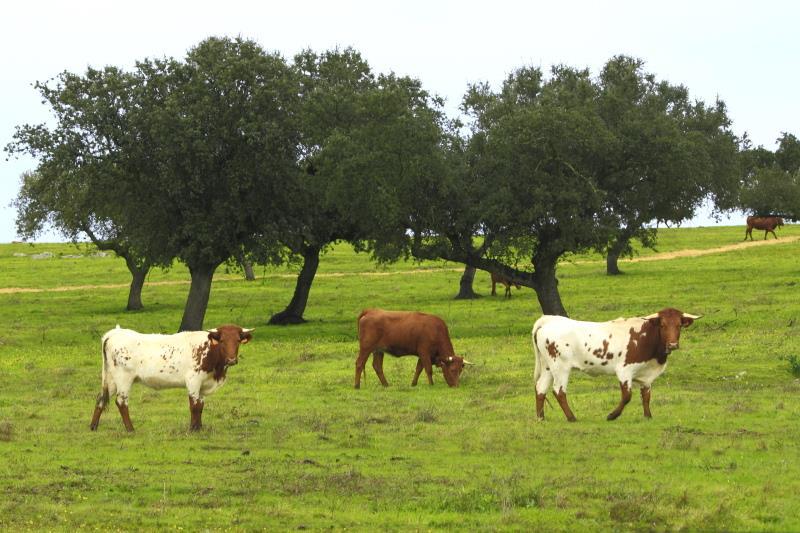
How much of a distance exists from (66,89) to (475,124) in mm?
14706

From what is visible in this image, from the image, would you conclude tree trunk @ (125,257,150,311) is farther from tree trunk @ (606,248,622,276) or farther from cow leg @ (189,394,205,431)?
cow leg @ (189,394,205,431)

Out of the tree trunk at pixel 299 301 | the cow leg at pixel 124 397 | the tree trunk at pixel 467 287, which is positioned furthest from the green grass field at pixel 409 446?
the tree trunk at pixel 467 287

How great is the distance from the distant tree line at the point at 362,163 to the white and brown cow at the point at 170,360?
19.7 meters

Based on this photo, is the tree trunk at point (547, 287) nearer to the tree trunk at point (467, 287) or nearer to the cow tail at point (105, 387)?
the tree trunk at point (467, 287)

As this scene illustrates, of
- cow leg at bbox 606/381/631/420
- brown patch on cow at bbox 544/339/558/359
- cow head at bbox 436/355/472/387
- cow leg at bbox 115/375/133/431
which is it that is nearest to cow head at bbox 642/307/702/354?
cow leg at bbox 606/381/631/420

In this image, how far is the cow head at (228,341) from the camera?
22.0m

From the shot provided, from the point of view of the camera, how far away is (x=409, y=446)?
2048cm

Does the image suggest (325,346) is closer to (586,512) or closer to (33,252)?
(586,512)

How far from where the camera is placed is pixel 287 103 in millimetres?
45094

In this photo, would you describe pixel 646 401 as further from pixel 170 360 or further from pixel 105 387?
pixel 105 387

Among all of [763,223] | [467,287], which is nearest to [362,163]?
[467,287]

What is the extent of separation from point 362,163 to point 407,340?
538 inches

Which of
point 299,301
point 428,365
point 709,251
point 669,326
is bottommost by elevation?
point 428,365

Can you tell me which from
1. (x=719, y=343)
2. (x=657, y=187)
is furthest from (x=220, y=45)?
(x=719, y=343)
